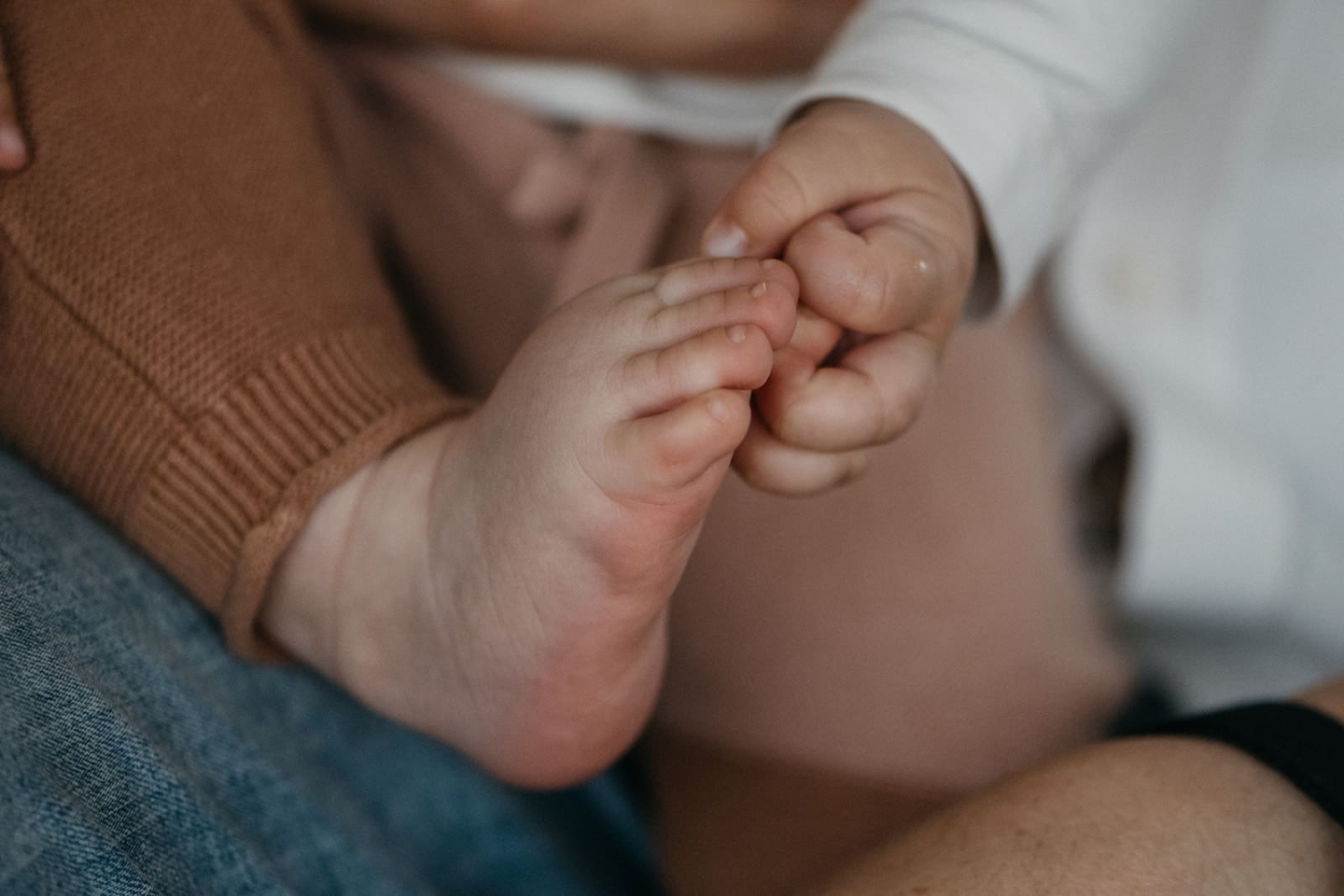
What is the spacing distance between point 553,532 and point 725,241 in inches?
5.8

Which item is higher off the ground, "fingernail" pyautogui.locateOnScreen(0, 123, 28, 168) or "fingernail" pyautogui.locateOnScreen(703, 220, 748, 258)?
"fingernail" pyautogui.locateOnScreen(0, 123, 28, 168)

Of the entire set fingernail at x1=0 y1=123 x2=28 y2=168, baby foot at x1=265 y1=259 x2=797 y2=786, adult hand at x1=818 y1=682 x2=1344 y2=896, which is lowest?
adult hand at x1=818 y1=682 x2=1344 y2=896

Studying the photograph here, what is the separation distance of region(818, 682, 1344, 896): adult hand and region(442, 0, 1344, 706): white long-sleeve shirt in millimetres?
315

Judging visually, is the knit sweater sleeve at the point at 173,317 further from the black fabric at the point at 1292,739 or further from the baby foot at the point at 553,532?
the black fabric at the point at 1292,739

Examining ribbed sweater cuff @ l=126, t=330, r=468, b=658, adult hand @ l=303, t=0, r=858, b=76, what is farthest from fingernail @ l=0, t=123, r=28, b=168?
adult hand @ l=303, t=0, r=858, b=76

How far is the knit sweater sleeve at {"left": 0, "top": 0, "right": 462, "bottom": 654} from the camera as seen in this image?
463 millimetres

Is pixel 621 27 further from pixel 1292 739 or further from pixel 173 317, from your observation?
pixel 1292 739

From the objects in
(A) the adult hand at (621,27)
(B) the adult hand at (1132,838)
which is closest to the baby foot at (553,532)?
(B) the adult hand at (1132,838)

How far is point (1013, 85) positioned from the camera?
0.57 m

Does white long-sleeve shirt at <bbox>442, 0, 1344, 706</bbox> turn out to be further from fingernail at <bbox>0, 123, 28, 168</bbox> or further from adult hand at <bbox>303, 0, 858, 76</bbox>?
fingernail at <bbox>0, 123, 28, 168</bbox>

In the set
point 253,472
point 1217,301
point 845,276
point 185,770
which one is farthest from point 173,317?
point 1217,301

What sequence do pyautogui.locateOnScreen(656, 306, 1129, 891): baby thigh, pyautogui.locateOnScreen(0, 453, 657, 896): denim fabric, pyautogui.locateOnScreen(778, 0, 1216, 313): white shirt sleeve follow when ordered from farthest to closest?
pyautogui.locateOnScreen(656, 306, 1129, 891): baby thigh → pyautogui.locateOnScreen(778, 0, 1216, 313): white shirt sleeve → pyautogui.locateOnScreen(0, 453, 657, 896): denim fabric

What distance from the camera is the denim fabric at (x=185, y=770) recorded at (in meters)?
0.38

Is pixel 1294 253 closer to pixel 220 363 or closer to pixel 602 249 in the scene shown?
pixel 602 249
